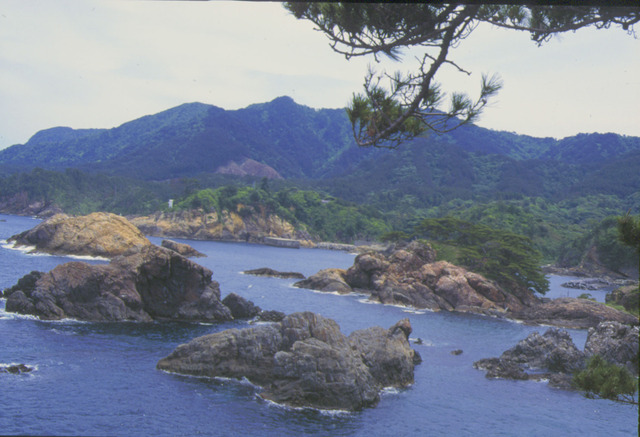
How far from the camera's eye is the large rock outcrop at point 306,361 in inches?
755

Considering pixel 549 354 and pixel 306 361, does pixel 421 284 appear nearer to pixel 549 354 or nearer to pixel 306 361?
pixel 549 354

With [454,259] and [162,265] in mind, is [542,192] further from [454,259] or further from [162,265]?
[162,265]

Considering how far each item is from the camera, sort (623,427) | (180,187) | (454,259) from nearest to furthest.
→ (623,427), (454,259), (180,187)

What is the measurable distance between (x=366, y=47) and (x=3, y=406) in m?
16.2

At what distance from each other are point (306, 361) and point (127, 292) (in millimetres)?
14866

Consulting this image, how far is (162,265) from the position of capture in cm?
3125

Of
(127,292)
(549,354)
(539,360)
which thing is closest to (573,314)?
(539,360)

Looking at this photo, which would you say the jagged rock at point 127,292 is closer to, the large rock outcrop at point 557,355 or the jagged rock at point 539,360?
the jagged rock at point 539,360

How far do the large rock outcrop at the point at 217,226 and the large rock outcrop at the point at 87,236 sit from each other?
53.2 m

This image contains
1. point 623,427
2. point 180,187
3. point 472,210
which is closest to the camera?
point 623,427

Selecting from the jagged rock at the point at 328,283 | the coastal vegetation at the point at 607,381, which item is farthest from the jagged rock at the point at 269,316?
the coastal vegetation at the point at 607,381

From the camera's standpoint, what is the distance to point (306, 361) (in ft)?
63.4

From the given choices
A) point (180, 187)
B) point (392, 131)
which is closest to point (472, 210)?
point (180, 187)

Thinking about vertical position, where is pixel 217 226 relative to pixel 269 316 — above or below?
above
